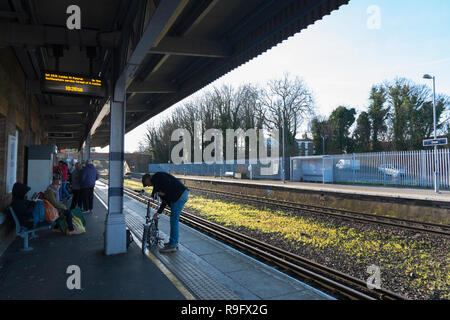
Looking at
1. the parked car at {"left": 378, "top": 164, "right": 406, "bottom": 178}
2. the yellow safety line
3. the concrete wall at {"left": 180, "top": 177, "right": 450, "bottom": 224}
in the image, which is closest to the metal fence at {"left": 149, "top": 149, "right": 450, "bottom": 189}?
the parked car at {"left": 378, "top": 164, "right": 406, "bottom": 178}

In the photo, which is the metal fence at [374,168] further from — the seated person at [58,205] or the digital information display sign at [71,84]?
the seated person at [58,205]

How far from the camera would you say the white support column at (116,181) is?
584 cm

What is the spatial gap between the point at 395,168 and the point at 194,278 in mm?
18074

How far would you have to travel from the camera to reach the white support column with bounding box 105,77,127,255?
584 cm

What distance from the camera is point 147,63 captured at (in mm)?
8242

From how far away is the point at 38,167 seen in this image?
948cm

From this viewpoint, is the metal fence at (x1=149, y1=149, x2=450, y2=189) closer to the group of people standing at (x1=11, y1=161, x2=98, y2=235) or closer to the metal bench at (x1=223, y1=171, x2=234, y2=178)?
the metal bench at (x1=223, y1=171, x2=234, y2=178)

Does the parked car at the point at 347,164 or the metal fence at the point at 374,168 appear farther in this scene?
the parked car at the point at 347,164

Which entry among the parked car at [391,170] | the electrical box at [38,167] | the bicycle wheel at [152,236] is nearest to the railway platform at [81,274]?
the bicycle wheel at [152,236]

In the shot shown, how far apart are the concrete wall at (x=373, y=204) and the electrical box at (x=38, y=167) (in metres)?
12.1

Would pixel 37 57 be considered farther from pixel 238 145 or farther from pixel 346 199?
pixel 238 145

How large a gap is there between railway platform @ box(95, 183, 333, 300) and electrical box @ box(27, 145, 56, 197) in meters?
5.64

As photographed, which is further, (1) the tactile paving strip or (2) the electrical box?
(2) the electrical box

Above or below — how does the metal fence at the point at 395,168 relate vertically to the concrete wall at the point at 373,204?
above
